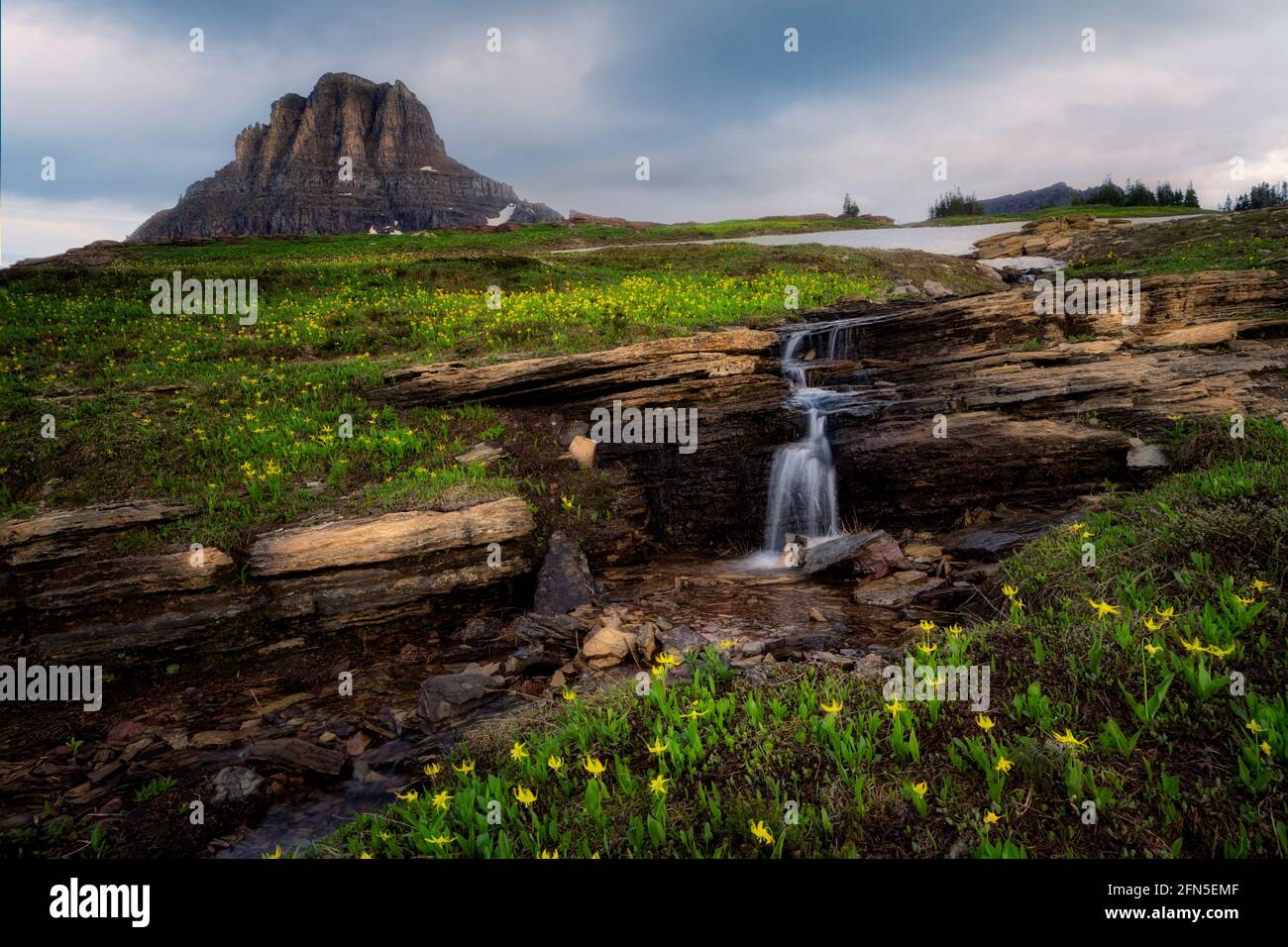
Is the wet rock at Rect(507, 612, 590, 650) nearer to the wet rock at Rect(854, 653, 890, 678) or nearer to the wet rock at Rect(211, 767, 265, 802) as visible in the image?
the wet rock at Rect(211, 767, 265, 802)

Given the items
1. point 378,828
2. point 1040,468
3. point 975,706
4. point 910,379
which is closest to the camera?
point 378,828

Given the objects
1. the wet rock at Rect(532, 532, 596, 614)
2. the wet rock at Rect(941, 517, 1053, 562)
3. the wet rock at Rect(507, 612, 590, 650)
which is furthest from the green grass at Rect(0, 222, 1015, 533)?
the wet rock at Rect(941, 517, 1053, 562)

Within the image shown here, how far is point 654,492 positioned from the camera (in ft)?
37.1

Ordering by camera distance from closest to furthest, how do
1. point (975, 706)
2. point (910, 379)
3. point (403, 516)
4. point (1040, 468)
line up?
point (975, 706) < point (403, 516) < point (1040, 468) < point (910, 379)

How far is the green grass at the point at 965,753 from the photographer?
2969 millimetres

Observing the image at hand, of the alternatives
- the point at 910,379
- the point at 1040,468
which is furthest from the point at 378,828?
the point at 910,379

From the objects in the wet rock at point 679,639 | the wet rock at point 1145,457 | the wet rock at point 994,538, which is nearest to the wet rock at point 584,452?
the wet rock at point 679,639

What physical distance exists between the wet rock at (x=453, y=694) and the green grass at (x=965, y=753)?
36.8 inches

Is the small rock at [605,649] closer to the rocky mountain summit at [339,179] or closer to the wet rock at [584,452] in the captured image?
the wet rock at [584,452]

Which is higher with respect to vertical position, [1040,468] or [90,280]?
[90,280]

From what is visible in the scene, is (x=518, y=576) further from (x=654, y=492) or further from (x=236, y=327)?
(x=236, y=327)

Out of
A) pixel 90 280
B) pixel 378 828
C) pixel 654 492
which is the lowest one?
pixel 378 828

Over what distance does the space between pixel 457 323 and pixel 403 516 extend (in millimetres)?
10000

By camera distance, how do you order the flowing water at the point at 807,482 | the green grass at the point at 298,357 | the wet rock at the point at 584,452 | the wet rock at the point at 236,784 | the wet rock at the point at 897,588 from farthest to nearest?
1. the wet rock at the point at 584,452
2. the flowing water at the point at 807,482
3. the green grass at the point at 298,357
4. the wet rock at the point at 897,588
5. the wet rock at the point at 236,784
